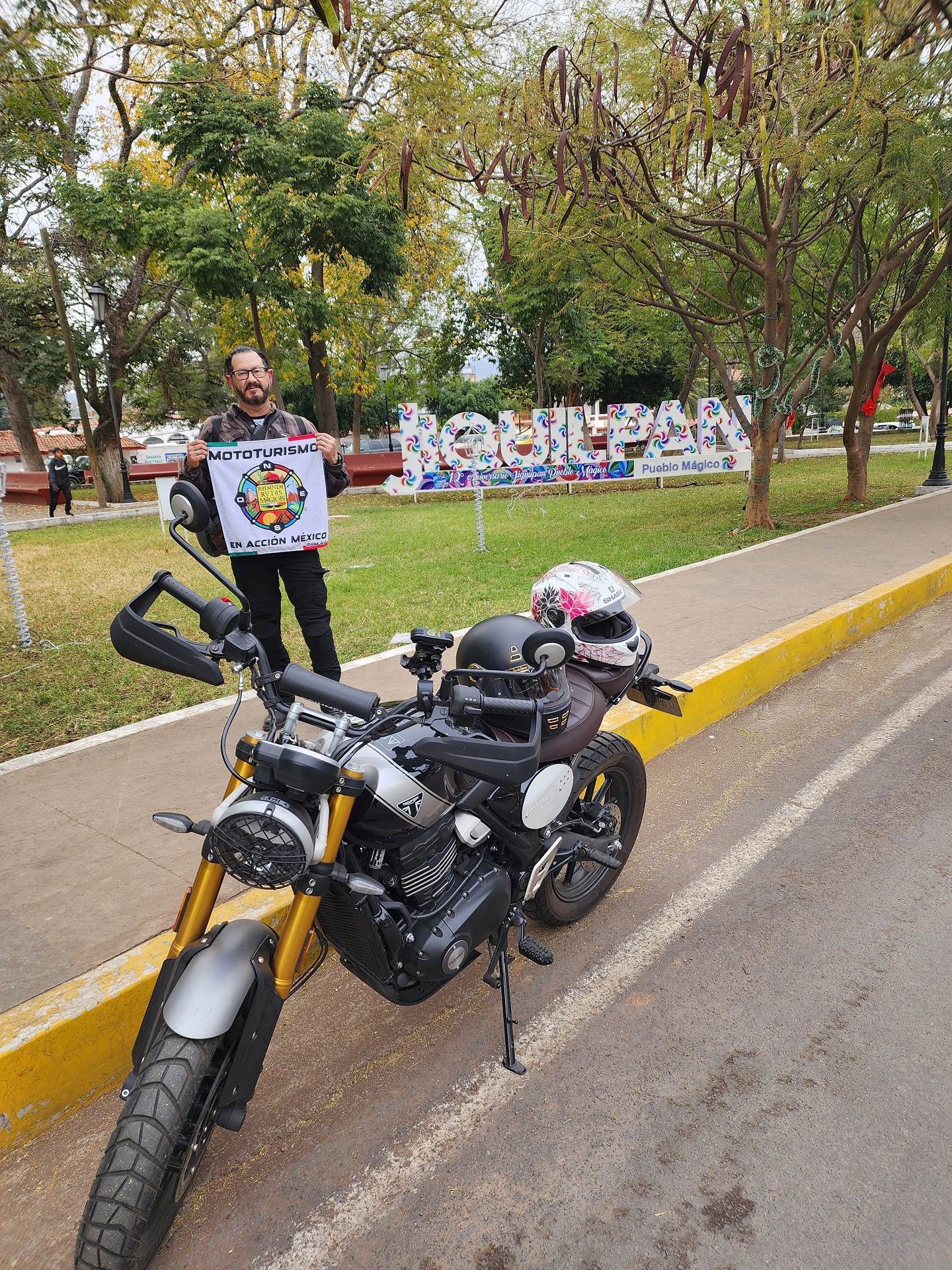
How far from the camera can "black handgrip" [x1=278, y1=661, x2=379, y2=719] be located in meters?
1.94

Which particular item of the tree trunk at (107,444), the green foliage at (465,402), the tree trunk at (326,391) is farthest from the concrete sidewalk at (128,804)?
the green foliage at (465,402)

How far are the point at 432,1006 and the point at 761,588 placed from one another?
5.80 metres

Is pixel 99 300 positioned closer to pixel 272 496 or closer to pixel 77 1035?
pixel 272 496

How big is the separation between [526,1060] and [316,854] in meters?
1.12

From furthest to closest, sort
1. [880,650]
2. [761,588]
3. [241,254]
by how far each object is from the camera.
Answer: [241,254] < [761,588] < [880,650]

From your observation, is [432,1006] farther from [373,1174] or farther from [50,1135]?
[50,1135]

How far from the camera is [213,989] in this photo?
5.90 feet

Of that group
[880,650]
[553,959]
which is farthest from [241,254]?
[553,959]

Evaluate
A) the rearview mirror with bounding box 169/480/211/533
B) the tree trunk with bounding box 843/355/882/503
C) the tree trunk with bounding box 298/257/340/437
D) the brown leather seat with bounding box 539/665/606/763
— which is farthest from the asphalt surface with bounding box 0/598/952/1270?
the tree trunk with bounding box 298/257/340/437

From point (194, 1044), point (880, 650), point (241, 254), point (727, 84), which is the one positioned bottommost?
point (880, 650)

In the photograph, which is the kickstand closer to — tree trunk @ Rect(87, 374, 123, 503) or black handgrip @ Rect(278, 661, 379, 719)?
black handgrip @ Rect(278, 661, 379, 719)

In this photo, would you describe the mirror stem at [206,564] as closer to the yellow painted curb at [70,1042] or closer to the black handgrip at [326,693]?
the black handgrip at [326,693]

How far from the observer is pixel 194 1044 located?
1.77 m

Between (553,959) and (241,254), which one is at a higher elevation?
(241,254)
